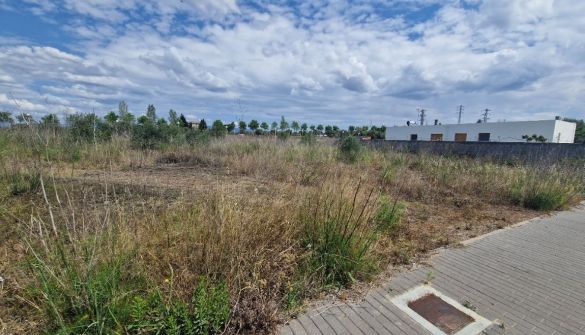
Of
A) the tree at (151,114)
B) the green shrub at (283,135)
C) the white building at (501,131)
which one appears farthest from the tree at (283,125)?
the white building at (501,131)

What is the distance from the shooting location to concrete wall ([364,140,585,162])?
48.3 ft

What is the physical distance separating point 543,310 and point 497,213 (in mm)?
4456

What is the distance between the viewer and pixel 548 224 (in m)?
5.89

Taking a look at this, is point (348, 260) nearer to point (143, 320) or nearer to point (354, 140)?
point (143, 320)

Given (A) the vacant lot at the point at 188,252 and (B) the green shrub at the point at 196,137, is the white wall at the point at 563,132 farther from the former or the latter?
(A) the vacant lot at the point at 188,252

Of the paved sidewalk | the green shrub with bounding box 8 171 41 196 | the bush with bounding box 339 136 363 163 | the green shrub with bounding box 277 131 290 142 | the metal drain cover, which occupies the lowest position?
the metal drain cover

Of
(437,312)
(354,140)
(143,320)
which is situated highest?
(354,140)

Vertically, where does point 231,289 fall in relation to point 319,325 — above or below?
above

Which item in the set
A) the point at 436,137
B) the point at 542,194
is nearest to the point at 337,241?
the point at 542,194

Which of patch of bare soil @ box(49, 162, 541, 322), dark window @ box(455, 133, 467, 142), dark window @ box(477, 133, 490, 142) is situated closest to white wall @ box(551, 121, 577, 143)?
dark window @ box(477, 133, 490, 142)

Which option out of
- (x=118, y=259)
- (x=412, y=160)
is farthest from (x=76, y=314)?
(x=412, y=160)

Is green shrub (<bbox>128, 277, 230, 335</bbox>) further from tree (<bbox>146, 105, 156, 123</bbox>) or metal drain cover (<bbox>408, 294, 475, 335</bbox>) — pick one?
tree (<bbox>146, 105, 156, 123</bbox>)

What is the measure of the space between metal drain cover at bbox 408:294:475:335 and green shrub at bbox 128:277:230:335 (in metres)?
1.86

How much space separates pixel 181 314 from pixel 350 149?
13.9m
